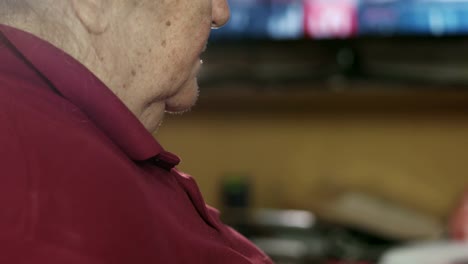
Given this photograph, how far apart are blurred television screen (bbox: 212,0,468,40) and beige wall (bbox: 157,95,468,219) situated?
21 centimetres

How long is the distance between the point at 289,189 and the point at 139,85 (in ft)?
5.28

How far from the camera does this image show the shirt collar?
64 centimetres

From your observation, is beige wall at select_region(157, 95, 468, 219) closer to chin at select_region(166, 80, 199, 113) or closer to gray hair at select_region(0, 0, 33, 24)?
chin at select_region(166, 80, 199, 113)

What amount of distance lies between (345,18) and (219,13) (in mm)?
1305

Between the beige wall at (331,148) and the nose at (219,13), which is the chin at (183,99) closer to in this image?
the nose at (219,13)

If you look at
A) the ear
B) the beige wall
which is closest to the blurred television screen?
the beige wall

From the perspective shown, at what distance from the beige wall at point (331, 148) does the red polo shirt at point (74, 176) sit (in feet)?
5.09

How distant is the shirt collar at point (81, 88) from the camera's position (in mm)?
642

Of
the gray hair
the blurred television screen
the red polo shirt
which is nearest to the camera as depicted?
the red polo shirt

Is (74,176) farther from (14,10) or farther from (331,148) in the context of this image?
(331,148)

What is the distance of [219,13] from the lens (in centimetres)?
84

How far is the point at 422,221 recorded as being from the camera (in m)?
2.04

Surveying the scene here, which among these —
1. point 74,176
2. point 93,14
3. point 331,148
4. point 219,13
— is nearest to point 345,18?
point 331,148

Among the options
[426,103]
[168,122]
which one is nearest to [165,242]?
[426,103]
